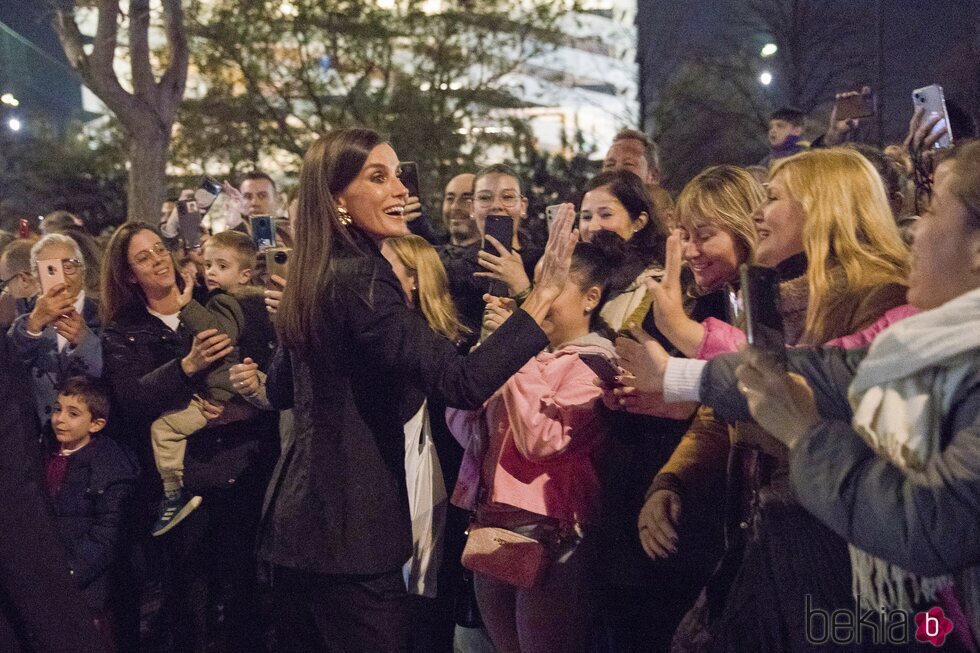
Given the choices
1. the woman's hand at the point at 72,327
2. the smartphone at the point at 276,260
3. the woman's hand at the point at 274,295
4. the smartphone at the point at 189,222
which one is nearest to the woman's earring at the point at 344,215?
the woman's hand at the point at 274,295

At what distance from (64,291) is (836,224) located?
3703 mm

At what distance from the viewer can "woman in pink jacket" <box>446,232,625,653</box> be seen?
3750 mm

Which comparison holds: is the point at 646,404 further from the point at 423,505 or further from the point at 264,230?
the point at 264,230

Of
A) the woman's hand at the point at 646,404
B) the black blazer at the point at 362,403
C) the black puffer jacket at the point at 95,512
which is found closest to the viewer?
the black blazer at the point at 362,403

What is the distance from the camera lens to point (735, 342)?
3078mm

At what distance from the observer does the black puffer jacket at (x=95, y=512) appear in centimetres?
479

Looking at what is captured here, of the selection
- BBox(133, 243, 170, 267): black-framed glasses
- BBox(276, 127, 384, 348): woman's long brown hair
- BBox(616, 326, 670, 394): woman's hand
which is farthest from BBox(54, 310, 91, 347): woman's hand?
BBox(616, 326, 670, 394): woman's hand

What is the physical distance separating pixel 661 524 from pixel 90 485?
9.21ft

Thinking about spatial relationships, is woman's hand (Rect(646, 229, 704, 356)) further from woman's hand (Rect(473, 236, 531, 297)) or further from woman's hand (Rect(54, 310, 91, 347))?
woman's hand (Rect(54, 310, 91, 347))

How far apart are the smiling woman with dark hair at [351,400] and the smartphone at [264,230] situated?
4.84 ft

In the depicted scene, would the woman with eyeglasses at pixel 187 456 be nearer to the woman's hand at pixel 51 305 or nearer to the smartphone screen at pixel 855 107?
the woman's hand at pixel 51 305

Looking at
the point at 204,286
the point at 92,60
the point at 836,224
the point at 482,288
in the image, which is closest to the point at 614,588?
the point at 836,224

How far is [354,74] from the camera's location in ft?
69.4

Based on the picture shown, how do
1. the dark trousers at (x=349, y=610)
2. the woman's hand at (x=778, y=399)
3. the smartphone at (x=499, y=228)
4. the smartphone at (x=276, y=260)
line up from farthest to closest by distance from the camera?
the smartphone at (x=276, y=260)
the smartphone at (x=499, y=228)
the dark trousers at (x=349, y=610)
the woman's hand at (x=778, y=399)
